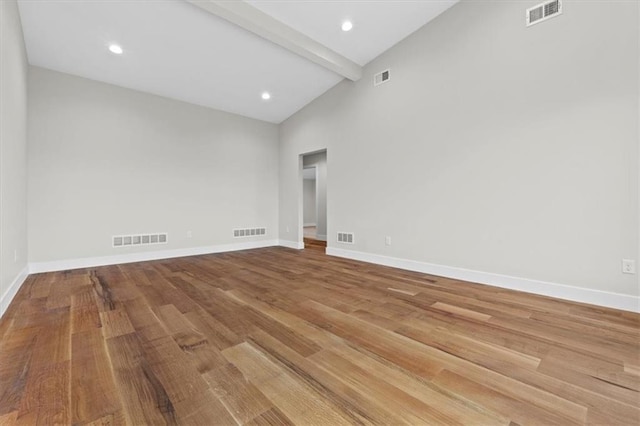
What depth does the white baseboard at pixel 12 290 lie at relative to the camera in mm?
2360

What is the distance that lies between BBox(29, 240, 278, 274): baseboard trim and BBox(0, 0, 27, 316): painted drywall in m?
0.46

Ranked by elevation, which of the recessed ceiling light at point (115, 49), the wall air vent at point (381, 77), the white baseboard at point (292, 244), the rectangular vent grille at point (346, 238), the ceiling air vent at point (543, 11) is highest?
the recessed ceiling light at point (115, 49)

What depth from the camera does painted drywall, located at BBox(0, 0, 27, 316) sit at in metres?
2.34

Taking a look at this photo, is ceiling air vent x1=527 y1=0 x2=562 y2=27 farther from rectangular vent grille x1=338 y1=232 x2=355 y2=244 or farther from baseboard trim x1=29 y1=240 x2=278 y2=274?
baseboard trim x1=29 y1=240 x2=278 y2=274

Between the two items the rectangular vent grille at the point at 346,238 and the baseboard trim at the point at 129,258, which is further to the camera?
the rectangular vent grille at the point at 346,238

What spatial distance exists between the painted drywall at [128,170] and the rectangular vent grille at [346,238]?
2188 mm

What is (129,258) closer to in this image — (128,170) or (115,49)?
(128,170)

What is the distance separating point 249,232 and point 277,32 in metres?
4.00

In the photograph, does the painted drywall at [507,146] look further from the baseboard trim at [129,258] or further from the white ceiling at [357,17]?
the baseboard trim at [129,258]

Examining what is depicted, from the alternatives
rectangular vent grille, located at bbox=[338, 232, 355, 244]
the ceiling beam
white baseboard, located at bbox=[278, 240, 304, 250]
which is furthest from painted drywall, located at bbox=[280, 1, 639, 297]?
white baseboard, located at bbox=[278, 240, 304, 250]

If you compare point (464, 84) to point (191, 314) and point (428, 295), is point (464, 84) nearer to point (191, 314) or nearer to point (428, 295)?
point (428, 295)

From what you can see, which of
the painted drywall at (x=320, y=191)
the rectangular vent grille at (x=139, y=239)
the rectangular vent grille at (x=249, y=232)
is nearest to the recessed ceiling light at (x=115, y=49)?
the rectangular vent grille at (x=139, y=239)

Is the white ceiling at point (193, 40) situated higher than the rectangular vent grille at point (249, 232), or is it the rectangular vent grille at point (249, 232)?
the white ceiling at point (193, 40)

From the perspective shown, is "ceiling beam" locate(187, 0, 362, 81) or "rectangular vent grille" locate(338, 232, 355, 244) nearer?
"ceiling beam" locate(187, 0, 362, 81)
